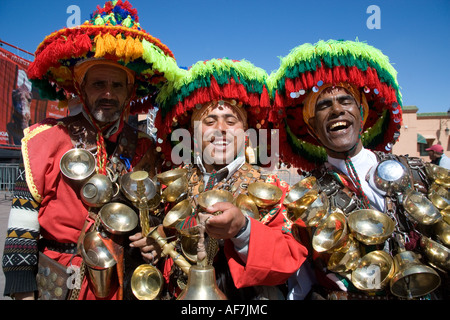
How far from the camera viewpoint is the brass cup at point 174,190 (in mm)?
2010

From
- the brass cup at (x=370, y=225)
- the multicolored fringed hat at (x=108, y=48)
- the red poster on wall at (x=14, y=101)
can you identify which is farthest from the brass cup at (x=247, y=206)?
the red poster on wall at (x=14, y=101)

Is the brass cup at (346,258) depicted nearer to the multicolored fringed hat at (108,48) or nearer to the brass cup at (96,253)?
the brass cup at (96,253)

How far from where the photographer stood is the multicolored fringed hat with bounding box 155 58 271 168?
2127mm

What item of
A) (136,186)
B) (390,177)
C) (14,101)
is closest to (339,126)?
(390,177)

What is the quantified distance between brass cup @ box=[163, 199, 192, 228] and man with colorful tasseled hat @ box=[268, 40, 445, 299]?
0.69 m

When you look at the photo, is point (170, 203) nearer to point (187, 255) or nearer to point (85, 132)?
point (187, 255)

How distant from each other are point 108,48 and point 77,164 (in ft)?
2.50

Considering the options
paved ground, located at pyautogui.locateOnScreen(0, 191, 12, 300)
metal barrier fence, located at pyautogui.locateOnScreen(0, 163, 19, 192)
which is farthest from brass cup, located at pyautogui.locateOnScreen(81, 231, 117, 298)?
metal barrier fence, located at pyautogui.locateOnScreen(0, 163, 19, 192)

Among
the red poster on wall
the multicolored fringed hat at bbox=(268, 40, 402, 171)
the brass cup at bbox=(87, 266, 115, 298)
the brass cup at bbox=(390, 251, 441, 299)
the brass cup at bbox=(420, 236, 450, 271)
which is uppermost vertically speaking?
the red poster on wall

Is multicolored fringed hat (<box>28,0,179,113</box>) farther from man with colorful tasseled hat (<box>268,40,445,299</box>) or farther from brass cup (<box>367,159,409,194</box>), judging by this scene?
brass cup (<box>367,159,409,194</box>)

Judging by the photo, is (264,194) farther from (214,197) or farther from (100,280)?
(100,280)

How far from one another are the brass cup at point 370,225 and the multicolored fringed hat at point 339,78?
0.83 meters

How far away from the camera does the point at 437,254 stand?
1.60 m

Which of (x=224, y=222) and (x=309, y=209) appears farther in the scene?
(x=309, y=209)
